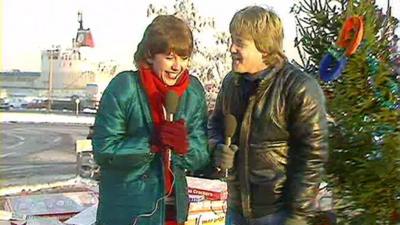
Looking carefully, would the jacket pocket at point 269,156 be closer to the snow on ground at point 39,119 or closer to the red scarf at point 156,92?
the red scarf at point 156,92

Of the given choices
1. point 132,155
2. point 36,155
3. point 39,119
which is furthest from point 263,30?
point 39,119

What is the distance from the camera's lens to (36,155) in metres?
13.1

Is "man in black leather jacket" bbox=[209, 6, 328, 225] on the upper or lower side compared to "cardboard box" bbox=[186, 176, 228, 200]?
upper

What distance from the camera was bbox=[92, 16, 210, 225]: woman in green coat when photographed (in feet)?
7.27

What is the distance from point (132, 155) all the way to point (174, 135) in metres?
0.15

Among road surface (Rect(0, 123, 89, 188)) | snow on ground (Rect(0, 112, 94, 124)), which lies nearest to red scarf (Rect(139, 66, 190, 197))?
road surface (Rect(0, 123, 89, 188))

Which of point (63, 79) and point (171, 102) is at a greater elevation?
point (171, 102)

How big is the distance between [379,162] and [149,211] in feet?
2.64

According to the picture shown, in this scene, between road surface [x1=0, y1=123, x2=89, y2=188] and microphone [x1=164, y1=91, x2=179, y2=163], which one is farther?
road surface [x1=0, y1=123, x2=89, y2=188]

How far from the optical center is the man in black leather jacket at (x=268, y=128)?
6.71ft

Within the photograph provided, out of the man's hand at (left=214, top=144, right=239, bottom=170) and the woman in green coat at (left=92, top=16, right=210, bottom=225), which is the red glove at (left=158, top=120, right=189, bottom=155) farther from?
the man's hand at (left=214, top=144, right=239, bottom=170)

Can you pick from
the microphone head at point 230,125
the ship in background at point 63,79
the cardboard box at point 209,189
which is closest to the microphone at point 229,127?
the microphone head at point 230,125

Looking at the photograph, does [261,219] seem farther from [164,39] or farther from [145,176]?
[164,39]

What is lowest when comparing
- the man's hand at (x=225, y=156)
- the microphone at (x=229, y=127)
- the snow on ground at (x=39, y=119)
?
the snow on ground at (x=39, y=119)
